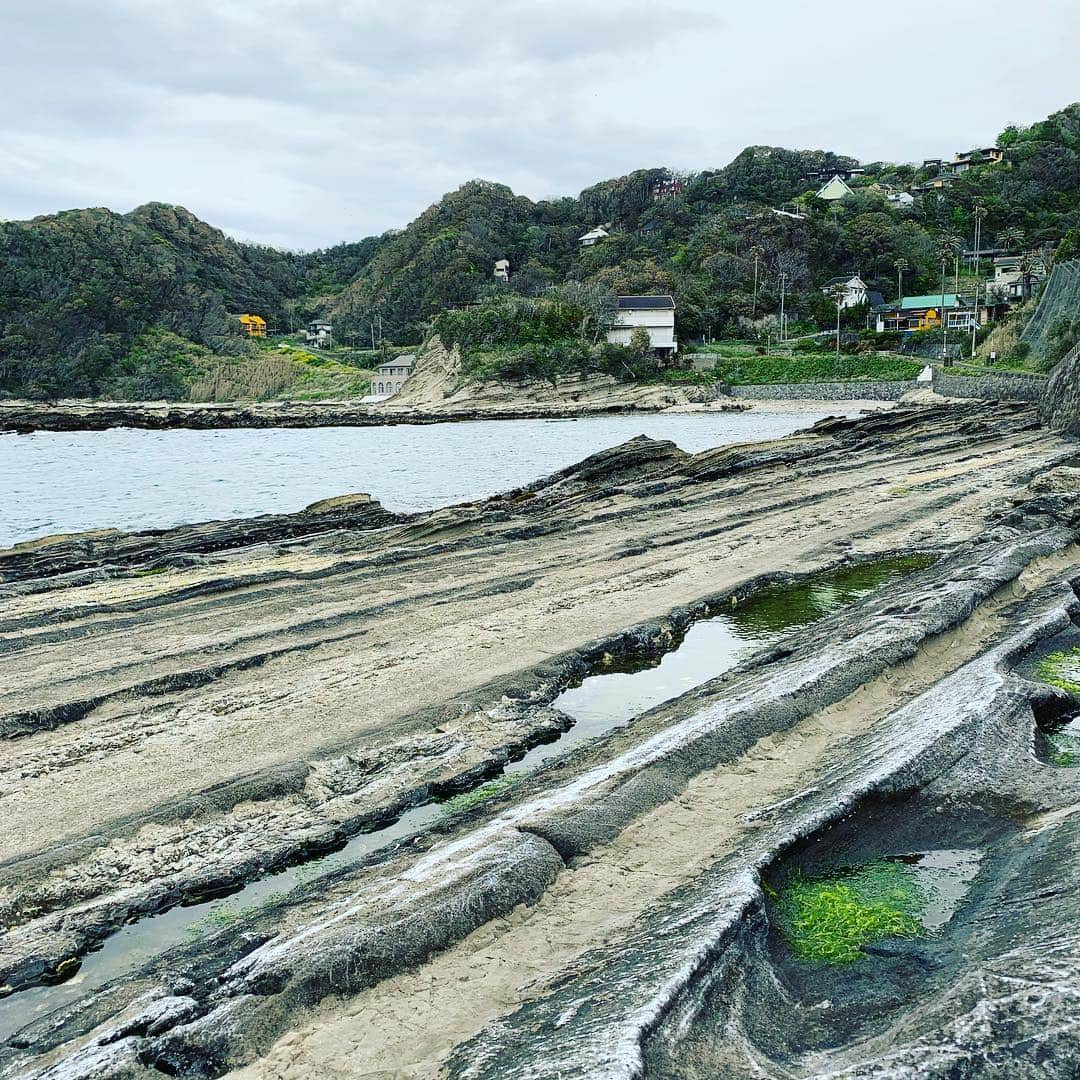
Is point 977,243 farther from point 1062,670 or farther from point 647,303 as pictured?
point 1062,670

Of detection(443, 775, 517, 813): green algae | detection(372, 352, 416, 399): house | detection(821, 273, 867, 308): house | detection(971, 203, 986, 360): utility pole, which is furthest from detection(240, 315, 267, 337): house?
detection(443, 775, 517, 813): green algae

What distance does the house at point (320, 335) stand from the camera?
468 feet

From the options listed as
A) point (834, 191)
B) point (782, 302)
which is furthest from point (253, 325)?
point (782, 302)

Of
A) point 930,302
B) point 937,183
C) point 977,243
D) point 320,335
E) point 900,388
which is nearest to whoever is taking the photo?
point 900,388

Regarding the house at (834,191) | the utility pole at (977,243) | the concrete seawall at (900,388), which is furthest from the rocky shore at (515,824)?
the house at (834,191)

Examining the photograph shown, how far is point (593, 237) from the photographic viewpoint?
5128 inches

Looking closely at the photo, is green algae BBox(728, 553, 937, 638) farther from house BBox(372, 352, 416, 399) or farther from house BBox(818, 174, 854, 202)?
house BBox(818, 174, 854, 202)

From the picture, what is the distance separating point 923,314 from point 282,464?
205ft

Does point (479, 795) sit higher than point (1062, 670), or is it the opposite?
point (1062, 670)

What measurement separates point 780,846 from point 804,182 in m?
146

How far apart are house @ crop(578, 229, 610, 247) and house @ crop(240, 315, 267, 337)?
53.5 m

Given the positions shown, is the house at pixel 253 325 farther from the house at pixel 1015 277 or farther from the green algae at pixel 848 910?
the green algae at pixel 848 910

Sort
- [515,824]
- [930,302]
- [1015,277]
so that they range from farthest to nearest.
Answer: [1015,277]
[930,302]
[515,824]

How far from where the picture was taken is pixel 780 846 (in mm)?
4965
